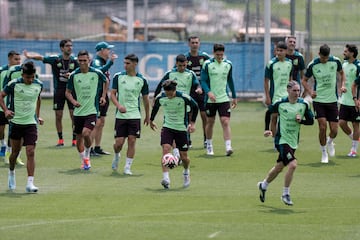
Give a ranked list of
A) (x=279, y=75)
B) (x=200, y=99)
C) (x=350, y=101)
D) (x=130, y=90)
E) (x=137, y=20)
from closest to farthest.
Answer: (x=130, y=90)
(x=350, y=101)
(x=279, y=75)
(x=200, y=99)
(x=137, y=20)

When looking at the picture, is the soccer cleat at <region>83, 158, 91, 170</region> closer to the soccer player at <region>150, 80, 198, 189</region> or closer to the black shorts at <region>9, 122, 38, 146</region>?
the soccer player at <region>150, 80, 198, 189</region>

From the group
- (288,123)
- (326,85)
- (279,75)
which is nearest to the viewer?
(288,123)

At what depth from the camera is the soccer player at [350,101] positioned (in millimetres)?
20219

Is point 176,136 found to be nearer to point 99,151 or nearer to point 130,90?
point 130,90

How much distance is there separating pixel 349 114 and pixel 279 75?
1.70m

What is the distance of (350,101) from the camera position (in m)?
20.3

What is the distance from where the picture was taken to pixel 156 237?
1231 cm

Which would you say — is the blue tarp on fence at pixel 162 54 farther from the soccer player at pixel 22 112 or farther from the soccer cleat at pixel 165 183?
the soccer player at pixel 22 112

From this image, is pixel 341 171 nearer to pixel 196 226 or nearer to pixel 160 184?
pixel 160 184

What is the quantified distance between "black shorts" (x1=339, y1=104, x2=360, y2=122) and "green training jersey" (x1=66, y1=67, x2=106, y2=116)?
5210mm

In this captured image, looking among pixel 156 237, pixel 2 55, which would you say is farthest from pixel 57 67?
pixel 2 55

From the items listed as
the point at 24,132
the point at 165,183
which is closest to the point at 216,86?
the point at 165,183

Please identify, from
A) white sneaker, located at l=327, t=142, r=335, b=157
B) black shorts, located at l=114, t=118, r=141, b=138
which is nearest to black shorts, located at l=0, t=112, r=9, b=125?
black shorts, located at l=114, t=118, r=141, b=138

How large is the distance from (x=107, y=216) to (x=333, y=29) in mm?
29007
